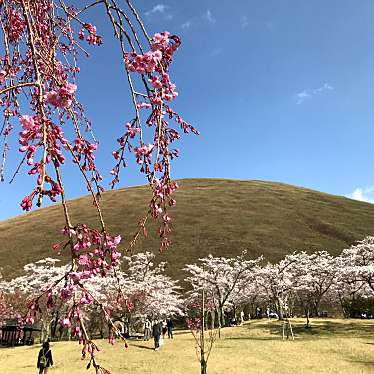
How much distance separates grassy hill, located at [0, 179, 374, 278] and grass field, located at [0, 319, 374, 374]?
3722 centimetres

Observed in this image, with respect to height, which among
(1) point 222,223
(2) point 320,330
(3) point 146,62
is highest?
(1) point 222,223

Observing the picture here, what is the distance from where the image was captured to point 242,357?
71.4ft

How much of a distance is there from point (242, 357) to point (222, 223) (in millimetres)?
62053

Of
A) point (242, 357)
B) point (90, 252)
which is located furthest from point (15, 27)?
point (242, 357)

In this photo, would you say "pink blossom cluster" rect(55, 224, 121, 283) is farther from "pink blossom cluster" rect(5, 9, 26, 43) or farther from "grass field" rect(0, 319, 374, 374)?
"grass field" rect(0, 319, 374, 374)

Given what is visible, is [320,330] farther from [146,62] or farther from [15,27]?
[146,62]

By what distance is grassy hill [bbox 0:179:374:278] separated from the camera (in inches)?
2815

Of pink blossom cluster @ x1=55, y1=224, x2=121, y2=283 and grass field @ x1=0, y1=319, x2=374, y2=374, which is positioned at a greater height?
pink blossom cluster @ x1=55, y1=224, x2=121, y2=283

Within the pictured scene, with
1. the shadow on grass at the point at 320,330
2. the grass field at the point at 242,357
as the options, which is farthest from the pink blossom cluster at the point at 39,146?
the shadow on grass at the point at 320,330

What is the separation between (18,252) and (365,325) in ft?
196

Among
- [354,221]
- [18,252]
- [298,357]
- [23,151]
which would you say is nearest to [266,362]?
[298,357]

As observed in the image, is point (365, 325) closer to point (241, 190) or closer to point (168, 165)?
point (168, 165)

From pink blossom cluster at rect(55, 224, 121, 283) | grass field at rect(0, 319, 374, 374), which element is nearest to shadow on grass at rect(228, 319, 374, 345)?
grass field at rect(0, 319, 374, 374)

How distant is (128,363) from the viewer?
21.2 meters
